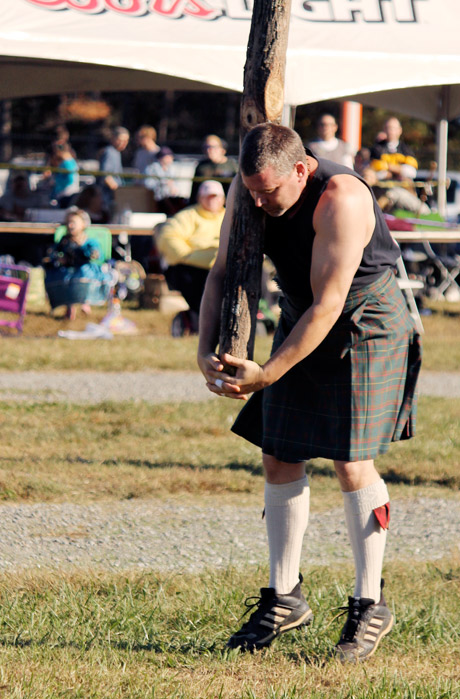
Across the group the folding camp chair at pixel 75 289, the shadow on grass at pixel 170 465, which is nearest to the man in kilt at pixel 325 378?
the shadow on grass at pixel 170 465

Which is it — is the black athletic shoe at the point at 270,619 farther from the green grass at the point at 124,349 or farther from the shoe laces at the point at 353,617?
the green grass at the point at 124,349

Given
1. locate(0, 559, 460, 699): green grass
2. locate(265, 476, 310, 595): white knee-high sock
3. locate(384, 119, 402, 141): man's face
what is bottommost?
locate(0, 559, 460, 699): green grass

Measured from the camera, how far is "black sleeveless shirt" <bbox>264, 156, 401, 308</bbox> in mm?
2596

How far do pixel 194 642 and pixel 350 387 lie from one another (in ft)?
2.66

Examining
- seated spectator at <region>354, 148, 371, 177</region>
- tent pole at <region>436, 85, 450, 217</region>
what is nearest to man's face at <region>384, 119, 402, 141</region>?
seated spectator at <region>354, 148, 371, 177</region>

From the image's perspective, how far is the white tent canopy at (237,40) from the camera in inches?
303

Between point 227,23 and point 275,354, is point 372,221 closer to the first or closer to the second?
point 275,354

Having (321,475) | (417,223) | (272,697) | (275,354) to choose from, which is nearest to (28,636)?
(272,697)

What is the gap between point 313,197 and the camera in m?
2.58

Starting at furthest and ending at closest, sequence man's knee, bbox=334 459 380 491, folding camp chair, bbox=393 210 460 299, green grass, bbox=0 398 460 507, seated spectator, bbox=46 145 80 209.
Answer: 1. seated spectator, bbox=46 145 80 209
2. folding camp chair, bbox=393 210 460 299
3. green grass, bbox=0 398 460 507
4. man's knee, bbox=334 459 380 491

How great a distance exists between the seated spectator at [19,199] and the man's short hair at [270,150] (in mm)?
9409

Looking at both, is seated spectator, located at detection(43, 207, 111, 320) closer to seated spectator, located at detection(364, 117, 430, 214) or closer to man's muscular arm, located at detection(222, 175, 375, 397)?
seated spectator, located at detection(364, 117, 430, 214)

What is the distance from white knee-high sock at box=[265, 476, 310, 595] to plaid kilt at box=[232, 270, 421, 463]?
108 mm

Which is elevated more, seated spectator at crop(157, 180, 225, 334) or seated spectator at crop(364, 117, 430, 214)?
seated spectator at crop(364, 117, 430, 214)
